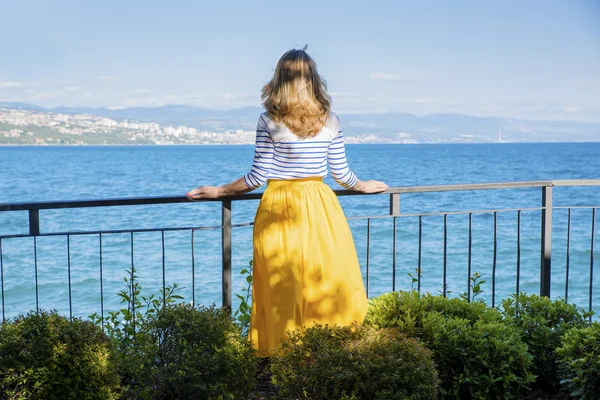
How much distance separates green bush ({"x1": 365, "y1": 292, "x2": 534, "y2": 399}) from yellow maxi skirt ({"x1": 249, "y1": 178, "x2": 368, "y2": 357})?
0.27m

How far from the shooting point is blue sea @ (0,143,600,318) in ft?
44.7

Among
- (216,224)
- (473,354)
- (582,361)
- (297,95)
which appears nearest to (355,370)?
(473,354)

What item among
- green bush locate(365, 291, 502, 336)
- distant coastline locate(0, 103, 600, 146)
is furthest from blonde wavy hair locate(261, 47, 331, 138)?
distant coastline locate(0, 103, 600, 146)

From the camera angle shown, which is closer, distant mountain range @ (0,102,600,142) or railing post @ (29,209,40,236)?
railing post @ (29,209,40,236)

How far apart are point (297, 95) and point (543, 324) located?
1.58 metres

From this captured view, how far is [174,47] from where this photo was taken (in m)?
45.1

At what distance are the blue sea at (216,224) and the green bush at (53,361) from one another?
4.12 ft

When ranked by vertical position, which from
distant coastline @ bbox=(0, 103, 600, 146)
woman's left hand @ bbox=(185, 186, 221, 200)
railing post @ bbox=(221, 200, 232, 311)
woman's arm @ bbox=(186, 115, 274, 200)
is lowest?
railing post @ bbox=(221, 200, 232, 311)

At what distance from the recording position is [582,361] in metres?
2.70

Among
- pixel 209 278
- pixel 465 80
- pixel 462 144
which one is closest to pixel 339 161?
pixel 209 278

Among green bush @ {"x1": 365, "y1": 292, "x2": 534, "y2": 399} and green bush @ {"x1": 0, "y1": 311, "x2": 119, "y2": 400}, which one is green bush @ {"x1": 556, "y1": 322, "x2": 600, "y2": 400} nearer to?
green bush @ {"x1": 365, "y1": 292, "x2": 534, "y2": 399}

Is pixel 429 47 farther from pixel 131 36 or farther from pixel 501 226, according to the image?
pixel 501 226

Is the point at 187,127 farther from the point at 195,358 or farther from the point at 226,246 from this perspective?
the point at 195,358

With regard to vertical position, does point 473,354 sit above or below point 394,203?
below
